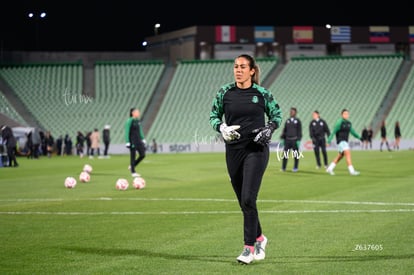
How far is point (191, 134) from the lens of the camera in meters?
64.4

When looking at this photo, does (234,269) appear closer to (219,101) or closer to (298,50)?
(219,101)

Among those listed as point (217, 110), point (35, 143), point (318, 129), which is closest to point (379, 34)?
point (35, 143)

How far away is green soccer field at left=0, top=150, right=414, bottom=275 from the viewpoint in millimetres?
9234

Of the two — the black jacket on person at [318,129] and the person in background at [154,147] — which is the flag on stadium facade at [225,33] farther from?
the black jacket on person at [318,129]

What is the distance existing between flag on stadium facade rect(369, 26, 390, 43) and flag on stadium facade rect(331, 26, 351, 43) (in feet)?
8.11

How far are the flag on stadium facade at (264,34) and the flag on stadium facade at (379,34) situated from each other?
34.0 ft

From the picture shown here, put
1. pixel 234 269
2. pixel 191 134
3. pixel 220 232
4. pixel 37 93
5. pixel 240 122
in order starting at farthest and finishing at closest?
pixel 37 93
pixel 191 134
pixel 220 232
pixel 240 122
pixel 234 269

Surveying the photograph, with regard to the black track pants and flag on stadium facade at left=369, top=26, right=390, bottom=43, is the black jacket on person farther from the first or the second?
flag on stadium facade at left=369, top=26, right=390, bottom=43

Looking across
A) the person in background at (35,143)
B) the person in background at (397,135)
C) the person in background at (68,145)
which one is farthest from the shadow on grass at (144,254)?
the person in background at (68,145)

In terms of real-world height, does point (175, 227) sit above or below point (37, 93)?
below

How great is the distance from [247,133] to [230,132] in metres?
0.32

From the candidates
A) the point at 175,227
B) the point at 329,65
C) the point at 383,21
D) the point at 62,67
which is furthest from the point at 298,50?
the point at 175,227

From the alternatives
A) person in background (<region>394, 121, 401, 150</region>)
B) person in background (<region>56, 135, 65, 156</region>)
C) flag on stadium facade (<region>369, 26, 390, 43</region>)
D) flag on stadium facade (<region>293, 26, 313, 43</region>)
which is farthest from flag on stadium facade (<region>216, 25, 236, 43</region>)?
person in background (<region>394, 121, 401, 150</region>)

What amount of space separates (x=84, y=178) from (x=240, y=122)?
1661cm
